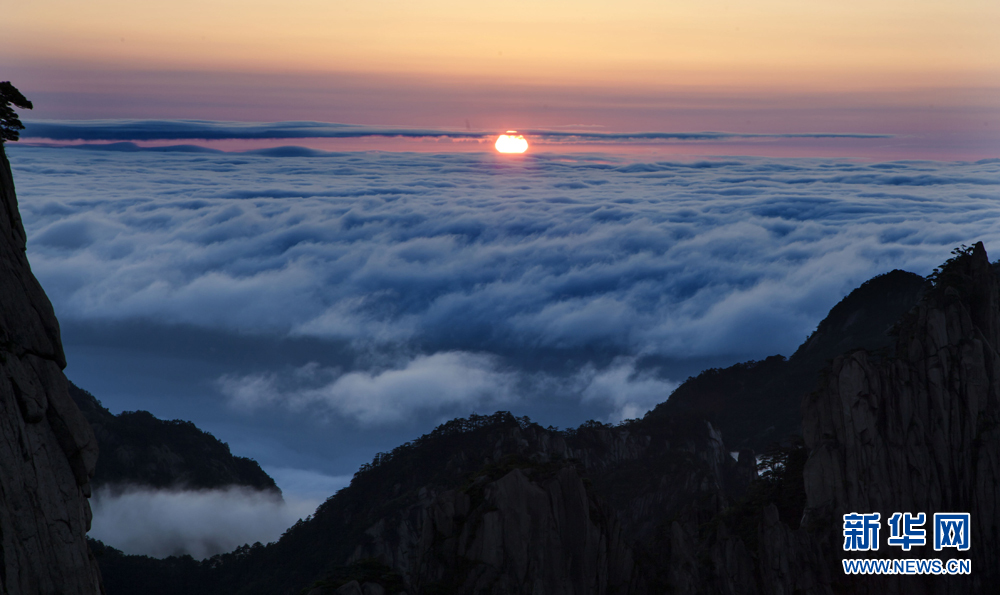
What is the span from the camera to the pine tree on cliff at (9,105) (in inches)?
928

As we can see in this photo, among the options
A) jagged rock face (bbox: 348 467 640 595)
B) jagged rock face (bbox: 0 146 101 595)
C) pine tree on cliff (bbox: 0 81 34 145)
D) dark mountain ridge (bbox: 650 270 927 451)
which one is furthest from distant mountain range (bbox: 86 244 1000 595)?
dark mountain ridge (bbox: 650 270 927 451)

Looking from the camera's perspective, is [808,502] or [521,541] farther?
[808,502]

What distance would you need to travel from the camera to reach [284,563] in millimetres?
65438

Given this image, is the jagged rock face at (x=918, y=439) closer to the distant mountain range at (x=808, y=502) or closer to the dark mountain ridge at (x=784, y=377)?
the distant mountain range at (x=808, y=502)

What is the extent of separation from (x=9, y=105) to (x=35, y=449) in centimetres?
1042

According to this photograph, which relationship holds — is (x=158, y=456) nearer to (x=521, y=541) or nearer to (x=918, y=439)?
(x=521, y=541)

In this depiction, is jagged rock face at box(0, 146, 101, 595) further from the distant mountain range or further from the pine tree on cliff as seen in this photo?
the distant mountain range

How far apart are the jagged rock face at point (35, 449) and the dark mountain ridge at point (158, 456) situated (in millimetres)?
72418

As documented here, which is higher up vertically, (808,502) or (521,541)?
(521,541)

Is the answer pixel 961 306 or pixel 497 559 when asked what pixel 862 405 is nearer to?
pixel 961 306

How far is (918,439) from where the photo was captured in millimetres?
42656

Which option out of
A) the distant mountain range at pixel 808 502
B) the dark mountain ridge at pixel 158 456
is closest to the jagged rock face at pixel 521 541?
the distant mountain range at pixel 808 502

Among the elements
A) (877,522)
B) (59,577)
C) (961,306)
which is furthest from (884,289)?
(59,577)

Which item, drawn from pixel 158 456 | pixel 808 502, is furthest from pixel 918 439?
pixel 158 456
